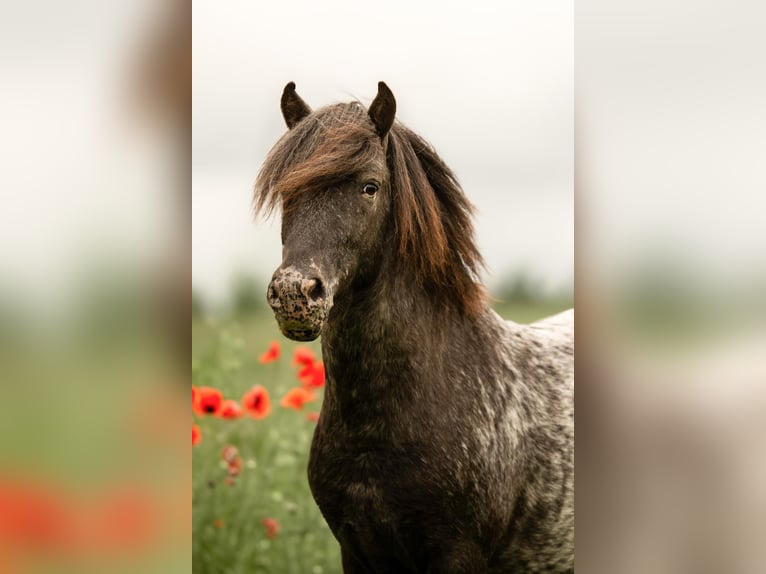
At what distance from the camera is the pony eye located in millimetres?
1356

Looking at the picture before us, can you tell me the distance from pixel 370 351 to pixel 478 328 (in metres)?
0.28

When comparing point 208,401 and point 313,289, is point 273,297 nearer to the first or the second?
point 313,289

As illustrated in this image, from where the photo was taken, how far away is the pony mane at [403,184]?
1331 millimetres

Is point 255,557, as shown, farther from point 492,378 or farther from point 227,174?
point 227,174

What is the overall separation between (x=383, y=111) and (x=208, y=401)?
0.87 meters

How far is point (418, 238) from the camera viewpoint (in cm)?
145

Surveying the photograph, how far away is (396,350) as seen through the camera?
1.46m

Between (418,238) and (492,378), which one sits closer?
(418,238)

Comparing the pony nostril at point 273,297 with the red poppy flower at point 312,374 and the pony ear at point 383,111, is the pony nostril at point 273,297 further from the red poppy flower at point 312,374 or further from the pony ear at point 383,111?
the red poppy flower at point 312,374

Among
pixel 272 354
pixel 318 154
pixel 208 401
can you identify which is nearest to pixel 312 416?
pixel 272 354
